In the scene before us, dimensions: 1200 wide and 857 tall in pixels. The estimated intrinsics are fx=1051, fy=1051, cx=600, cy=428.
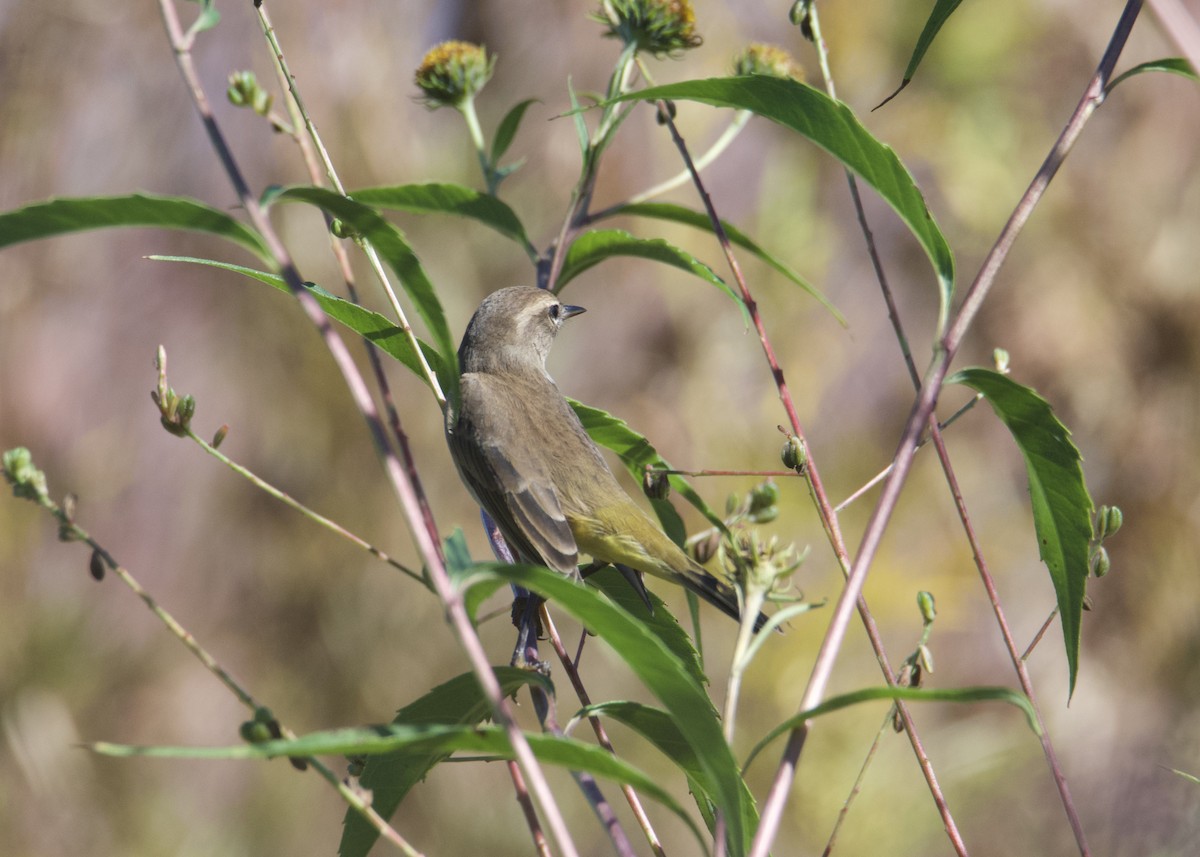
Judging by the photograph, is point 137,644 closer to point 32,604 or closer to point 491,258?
point 32,604

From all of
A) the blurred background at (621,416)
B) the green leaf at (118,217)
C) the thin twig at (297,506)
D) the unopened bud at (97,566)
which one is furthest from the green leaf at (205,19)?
the blurred background at (621,416)

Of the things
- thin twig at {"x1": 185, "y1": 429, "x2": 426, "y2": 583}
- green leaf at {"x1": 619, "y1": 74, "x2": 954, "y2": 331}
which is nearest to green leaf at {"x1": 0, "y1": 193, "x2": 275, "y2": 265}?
thin twig at {"x1": 185, "y1": 429, "x2": 426, "y2": 583}

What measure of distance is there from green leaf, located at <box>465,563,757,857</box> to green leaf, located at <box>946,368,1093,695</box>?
459mm

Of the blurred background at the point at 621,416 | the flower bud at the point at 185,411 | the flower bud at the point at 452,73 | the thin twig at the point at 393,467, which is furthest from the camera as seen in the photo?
the blurred background at the point at 621,416

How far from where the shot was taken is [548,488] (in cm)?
223

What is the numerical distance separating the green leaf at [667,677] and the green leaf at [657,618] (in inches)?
8.5

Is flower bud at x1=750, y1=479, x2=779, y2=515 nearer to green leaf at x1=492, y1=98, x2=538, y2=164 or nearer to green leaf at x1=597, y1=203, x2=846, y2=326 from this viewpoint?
green leaf at x1=597, y1=203, x2=846, y2=326

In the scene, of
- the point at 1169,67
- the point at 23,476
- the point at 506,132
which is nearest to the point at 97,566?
the point at 23,476

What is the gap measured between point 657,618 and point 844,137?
2.08 ft

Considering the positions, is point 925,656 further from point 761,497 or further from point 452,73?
point 452,73

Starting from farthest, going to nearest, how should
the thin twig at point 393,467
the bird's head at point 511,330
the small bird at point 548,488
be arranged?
the bird's head at point 511,330
the small bird at point 548,488
the thin twig at point 393,467

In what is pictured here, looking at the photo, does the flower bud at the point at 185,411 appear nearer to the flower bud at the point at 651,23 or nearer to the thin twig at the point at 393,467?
the thin twig at the point at 393,467

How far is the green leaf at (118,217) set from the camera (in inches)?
29.3

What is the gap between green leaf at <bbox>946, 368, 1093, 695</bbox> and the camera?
3.54ft
